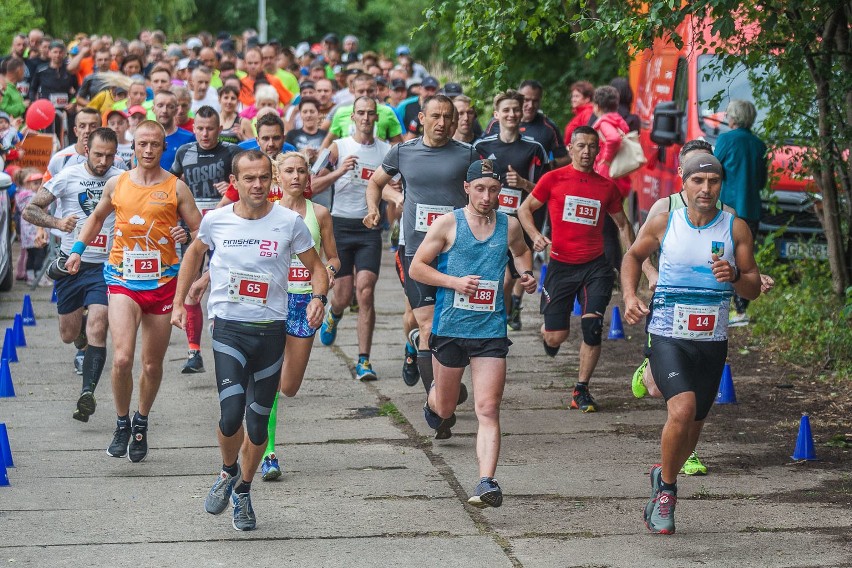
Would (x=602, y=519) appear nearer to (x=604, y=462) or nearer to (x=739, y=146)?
(x=604, y=462)

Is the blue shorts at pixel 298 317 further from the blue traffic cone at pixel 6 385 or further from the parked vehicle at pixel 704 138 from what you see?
the parked vehicle at pixel 704 138

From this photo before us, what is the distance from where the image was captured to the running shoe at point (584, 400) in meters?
9.73

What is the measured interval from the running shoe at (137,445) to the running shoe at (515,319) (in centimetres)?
527

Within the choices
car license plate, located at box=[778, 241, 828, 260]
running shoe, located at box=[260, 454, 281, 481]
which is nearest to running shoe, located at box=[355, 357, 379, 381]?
running shoe, located at box=[260, 454, 281, 481]

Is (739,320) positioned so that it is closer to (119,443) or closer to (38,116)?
(119,443)

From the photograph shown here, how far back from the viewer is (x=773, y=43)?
10195 millimetres

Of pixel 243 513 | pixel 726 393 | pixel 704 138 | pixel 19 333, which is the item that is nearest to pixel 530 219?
pixel 726 393

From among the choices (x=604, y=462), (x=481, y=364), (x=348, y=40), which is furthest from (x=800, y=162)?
(x=348, y=40)

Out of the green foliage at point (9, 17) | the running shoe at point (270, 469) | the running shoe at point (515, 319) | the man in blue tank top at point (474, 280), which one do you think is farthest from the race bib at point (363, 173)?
the green foliage at point (9, 17)

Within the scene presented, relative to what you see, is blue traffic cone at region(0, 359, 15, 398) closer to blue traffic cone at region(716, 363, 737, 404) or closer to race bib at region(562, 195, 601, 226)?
race bib at region(562, 195, 601, 226)

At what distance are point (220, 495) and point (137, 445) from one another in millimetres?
1571

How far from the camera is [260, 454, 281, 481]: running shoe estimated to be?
784cm

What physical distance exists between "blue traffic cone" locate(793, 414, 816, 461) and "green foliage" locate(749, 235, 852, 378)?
94.8 inches

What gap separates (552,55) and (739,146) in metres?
9.06
